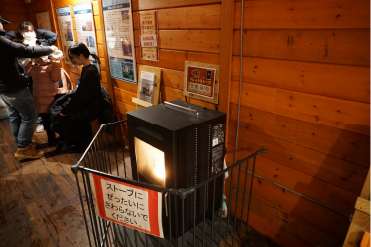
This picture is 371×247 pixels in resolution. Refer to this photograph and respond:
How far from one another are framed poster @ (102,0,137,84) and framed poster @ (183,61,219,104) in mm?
886

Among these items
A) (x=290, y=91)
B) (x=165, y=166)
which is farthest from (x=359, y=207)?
(x=165, y=166)

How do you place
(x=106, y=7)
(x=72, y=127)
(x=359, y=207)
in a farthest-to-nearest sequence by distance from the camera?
(x=72, y=127) < (x=106, y=7) < (x=359, y=207)

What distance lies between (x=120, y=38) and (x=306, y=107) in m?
2.13

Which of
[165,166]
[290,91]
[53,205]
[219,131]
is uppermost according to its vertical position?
[290,91]

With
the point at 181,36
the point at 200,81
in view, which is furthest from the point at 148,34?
the point at 200,81

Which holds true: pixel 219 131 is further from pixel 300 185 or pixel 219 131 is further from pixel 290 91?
pixel 300 185

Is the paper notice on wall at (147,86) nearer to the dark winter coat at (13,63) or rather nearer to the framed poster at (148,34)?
the framed poster at (148,34)

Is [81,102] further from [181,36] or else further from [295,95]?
[295,95]

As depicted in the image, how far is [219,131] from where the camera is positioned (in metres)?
1.73

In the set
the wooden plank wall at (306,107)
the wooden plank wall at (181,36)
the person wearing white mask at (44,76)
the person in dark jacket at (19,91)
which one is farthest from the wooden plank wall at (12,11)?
the wooden plank wall at (306,107)

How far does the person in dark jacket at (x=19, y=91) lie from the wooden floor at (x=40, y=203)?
25 centimetres

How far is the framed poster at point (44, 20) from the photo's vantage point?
14.5 ft

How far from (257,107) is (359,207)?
818 mm

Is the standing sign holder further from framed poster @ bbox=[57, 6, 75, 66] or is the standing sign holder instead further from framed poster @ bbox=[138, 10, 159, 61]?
framed poster @ bbox=[57, 6, 75, 66]
